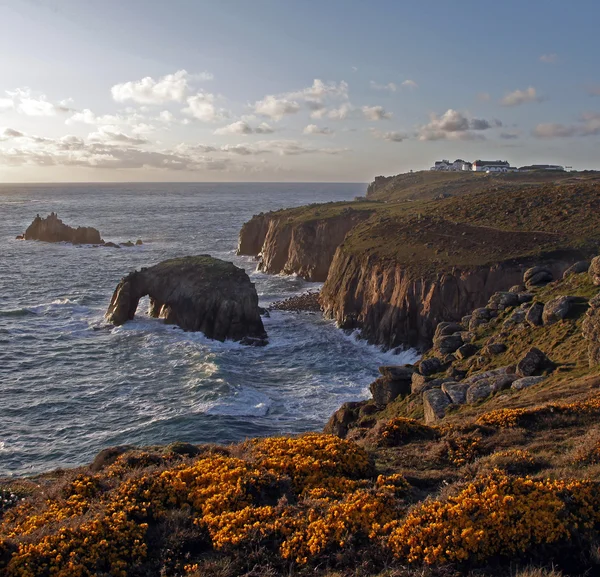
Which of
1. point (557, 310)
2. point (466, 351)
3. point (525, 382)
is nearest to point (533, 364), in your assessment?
point (525, 382)

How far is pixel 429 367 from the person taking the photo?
33438mm

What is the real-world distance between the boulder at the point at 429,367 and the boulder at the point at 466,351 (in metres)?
1.41

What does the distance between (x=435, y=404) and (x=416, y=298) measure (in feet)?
86.0

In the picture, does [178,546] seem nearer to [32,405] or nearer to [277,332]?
[32,405]

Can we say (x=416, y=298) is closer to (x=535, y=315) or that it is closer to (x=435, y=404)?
(x=535, y=315)

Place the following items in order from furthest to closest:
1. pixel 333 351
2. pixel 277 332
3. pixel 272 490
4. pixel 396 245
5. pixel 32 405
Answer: pixel 396 245
pixel 277 332
pixel 333 351
pixel 32 405
pixel 272 490

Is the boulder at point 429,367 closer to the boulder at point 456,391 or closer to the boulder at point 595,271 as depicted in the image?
the boulder at point 456,391

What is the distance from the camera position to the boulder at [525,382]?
2611 centimetres

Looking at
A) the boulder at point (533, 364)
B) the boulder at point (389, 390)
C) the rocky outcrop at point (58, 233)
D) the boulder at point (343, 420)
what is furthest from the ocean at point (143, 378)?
the rocky outcrop at point (58, 233)

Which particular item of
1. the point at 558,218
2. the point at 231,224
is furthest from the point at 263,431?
the point at 231,224

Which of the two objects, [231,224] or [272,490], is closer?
[272,490]

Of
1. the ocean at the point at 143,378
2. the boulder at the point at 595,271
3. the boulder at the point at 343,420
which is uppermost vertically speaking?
the boulder at the point at 595,271

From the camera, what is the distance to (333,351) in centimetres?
5216

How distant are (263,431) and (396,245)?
115 feet
